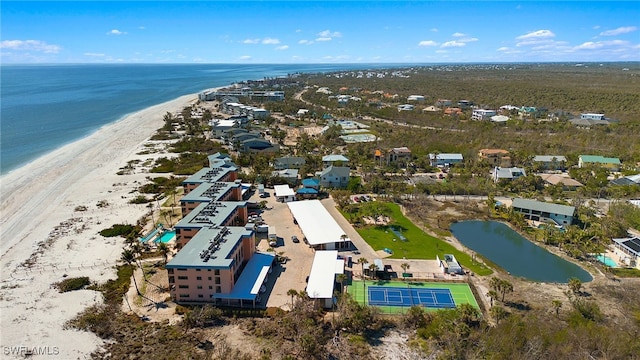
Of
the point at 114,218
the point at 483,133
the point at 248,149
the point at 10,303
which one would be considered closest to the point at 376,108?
the point at 483,133

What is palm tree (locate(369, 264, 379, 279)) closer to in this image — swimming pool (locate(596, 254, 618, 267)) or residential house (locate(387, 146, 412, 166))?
swimming pool (locate(596, 254, 618, 267))

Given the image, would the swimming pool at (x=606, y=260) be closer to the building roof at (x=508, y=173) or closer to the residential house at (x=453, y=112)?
the building roof at (x=508, y=173)

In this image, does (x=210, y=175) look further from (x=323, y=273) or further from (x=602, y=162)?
(x=602, y=162)

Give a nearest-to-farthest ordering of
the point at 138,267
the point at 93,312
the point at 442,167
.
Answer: the point at 93,312, the point at 138,267, the point at 442,167

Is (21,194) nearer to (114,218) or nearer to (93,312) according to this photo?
(114,218)

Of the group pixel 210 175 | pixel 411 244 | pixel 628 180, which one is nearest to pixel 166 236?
pixel 210 175
